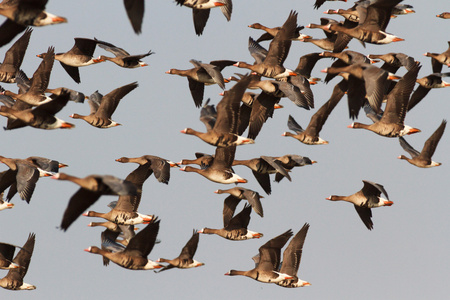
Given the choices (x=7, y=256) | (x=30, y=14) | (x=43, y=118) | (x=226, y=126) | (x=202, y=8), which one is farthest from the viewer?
(x=7, y=256)

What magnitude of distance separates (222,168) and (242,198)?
1560 mm

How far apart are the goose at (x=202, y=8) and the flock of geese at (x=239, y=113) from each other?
0.12ft

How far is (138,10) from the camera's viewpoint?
25562 millimetres

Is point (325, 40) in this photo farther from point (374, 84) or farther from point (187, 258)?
point (187, 258)

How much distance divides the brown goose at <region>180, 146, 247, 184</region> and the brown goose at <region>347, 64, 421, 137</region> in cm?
484

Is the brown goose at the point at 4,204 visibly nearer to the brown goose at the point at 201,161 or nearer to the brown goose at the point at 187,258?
the brown goose at the point at 201,161

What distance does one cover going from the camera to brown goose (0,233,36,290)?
34.2 meters

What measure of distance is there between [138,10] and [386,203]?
12.2 meters

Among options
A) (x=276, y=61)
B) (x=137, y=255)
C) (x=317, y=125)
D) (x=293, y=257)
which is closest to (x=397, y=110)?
(x=317, y=125)

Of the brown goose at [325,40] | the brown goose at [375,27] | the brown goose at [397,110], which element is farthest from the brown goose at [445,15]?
the brown goose at [397,110]

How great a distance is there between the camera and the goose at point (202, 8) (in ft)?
105

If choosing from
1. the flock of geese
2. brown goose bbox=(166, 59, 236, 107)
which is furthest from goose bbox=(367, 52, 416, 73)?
brown goose bbox=(166, 59, 236, 107)

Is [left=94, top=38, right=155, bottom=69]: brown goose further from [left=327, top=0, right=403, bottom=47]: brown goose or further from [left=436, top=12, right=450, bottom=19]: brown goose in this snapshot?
[left=436, top=12, right=450, bottom=19]: brown goose

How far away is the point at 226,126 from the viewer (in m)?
30.3
